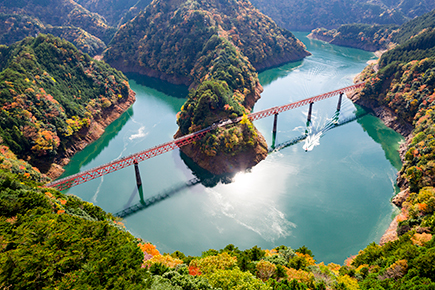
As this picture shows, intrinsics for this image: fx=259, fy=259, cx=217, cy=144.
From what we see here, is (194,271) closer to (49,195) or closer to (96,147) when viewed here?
(49,195)

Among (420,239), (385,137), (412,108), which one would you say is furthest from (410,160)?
(420,239)

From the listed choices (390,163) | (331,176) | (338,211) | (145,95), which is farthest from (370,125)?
(145,95)

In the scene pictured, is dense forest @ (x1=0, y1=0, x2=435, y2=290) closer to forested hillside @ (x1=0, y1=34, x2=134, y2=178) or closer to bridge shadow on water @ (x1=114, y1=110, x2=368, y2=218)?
forested hillside @ (x1=0, y1=34, x2=134, y2=178)

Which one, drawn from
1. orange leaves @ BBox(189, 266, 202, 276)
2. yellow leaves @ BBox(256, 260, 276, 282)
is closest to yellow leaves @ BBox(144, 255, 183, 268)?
orange leaves @ BBox(189, 266, 202, 276)

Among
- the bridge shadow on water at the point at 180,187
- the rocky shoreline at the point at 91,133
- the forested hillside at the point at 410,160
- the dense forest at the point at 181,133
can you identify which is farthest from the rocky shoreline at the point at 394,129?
the rocky shoreline at the point at 91,133

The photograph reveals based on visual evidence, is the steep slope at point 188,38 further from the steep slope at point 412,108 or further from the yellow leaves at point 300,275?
the yellow leaves at point 300,275

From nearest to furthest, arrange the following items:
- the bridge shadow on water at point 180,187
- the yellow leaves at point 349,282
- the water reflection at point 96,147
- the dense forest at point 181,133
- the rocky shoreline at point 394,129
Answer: the dense forest at point 181,133 → the yellow leaves at point 349,282 → the rocky shoreline at point 394,129 → the bridge shadow on water at point 180,187 → the water reflection at point 96,147

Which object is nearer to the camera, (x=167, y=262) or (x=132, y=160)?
(x=167, y=262)

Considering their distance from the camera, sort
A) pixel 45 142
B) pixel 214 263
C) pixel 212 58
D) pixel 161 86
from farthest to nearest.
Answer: pixel 161 86 → pixel 212 58 → pixel 45 142 → pixel 214 263
